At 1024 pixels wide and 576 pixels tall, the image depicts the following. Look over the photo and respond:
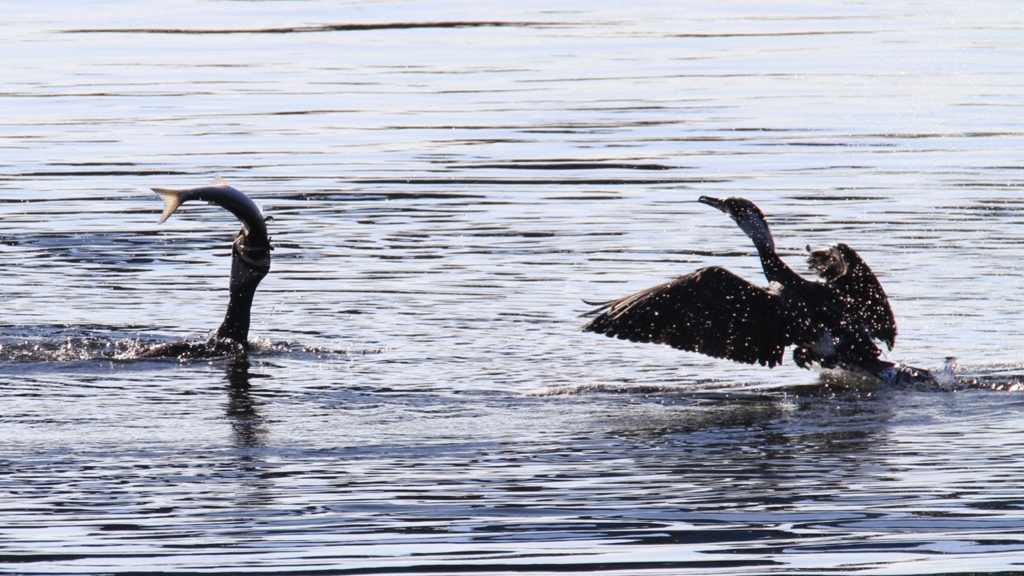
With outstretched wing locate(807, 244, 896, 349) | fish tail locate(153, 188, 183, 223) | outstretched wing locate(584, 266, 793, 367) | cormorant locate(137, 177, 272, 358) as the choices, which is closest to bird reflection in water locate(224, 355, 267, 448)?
cormorant locate(137, 177, 272, 358)

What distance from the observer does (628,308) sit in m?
9.09

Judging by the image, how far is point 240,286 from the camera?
9.41 metres

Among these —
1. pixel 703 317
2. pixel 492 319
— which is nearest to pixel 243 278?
pixel 492 319

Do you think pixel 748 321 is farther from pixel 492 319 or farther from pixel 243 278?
pixel 243 278

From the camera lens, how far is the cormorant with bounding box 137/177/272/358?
9188mm

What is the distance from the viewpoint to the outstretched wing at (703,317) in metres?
9.04

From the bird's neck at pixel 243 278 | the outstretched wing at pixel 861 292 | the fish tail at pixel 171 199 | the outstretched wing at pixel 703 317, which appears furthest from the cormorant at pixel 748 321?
the fish tail at pixel 171 199

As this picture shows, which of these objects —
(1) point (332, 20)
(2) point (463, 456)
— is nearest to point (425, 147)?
(2) point (463, 456)

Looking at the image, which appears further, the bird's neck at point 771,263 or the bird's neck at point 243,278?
the bird's neck at point 243,278

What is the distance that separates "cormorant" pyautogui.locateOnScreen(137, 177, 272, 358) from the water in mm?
184

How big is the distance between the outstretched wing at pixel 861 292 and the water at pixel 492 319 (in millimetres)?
320

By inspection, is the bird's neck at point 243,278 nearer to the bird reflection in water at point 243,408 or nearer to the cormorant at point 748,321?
the bird reflection in water at point 243,408

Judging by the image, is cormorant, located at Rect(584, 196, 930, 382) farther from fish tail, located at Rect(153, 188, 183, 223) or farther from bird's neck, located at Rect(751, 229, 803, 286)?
fish tail, located at Rect(153, 188, 183, 223)

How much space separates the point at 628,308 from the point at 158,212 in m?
6.16
